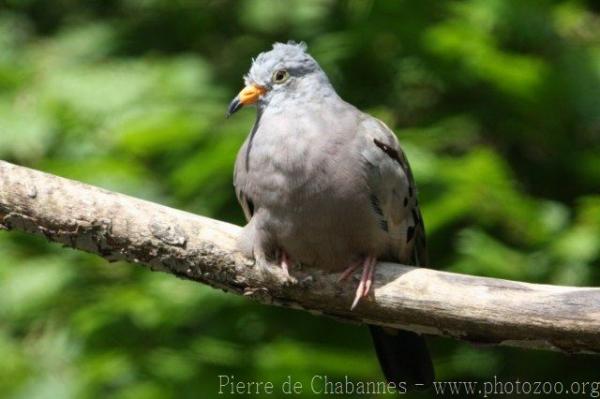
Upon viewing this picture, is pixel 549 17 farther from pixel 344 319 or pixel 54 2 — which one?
pixel 54 2

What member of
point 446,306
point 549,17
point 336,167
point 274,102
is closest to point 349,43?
point 549,17

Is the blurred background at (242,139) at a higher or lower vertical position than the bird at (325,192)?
lower

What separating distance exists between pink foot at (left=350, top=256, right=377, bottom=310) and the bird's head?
72 centimetres

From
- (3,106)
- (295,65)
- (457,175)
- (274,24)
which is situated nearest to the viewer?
(295,65)

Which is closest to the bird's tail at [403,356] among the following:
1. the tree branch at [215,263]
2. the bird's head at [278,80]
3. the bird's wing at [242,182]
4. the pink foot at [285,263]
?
the tree branch at [215,263]

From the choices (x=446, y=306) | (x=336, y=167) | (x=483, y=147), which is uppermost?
(x=336, y=167)

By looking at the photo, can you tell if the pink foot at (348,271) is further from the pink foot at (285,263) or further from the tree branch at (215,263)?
the pink foot at (285,263)

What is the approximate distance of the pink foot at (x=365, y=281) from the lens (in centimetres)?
409

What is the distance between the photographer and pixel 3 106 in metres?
5.37

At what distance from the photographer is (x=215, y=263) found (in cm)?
412

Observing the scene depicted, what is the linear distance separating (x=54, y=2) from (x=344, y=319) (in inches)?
126

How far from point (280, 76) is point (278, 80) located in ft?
0.06

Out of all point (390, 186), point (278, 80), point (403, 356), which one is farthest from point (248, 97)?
point (403, 356)

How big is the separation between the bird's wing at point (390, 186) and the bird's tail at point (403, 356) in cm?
36
